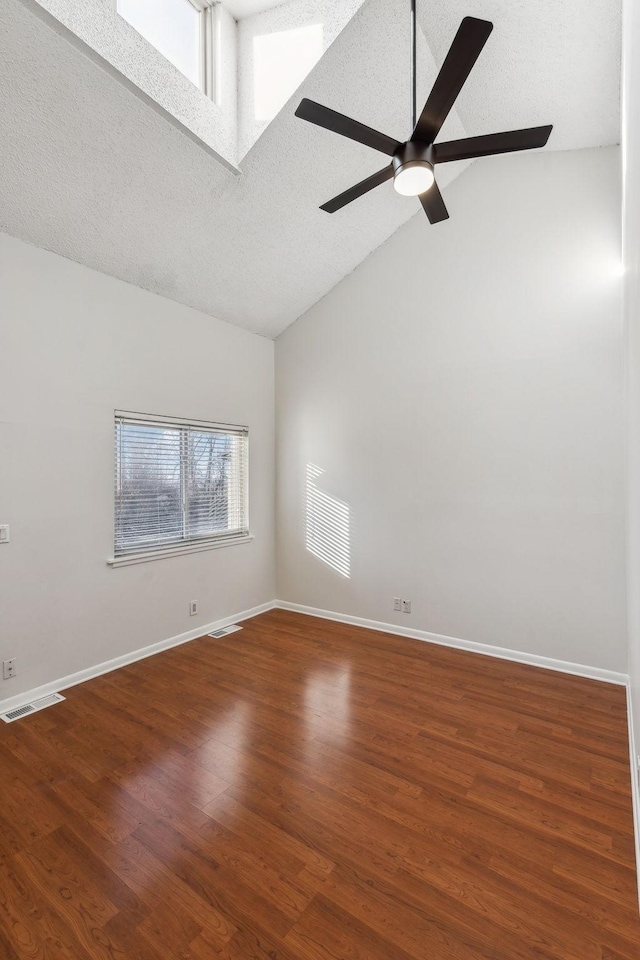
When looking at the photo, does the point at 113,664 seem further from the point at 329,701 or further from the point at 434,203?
the point at 434,203

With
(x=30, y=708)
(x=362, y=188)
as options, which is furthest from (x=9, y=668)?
(x=362, y=188)

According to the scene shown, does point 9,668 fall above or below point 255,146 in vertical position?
below

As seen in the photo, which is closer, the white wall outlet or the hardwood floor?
the hardwood floor

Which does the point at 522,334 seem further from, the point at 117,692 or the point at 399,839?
the point at 117,692

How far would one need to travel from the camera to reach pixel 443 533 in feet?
12.5

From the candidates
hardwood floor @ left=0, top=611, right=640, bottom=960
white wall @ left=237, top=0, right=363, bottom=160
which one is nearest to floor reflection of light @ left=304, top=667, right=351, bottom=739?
hardwood floor @ left=0, top=611, right=640, bottom=960

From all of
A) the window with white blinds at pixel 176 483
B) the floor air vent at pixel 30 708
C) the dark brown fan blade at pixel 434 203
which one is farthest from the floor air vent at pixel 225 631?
the dark brown fan blade at pixel 434 203

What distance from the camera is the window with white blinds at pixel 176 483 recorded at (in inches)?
138

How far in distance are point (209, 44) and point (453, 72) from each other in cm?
207

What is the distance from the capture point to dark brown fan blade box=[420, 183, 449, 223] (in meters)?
2.40

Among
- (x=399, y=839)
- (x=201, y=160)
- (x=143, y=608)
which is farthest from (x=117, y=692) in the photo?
(x=201, y=160)

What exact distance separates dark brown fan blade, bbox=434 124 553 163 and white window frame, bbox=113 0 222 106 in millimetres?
1706

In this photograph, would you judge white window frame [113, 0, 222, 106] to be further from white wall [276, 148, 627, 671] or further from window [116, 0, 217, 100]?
white wall [276, 148, 627, 671]

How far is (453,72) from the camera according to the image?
179cm
